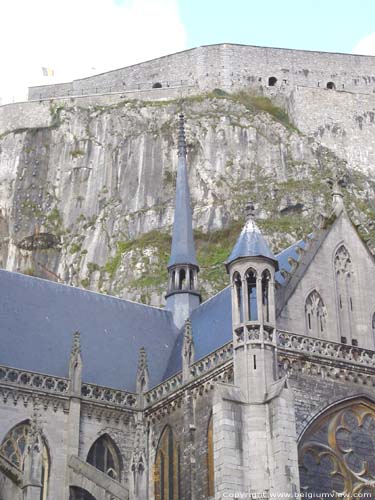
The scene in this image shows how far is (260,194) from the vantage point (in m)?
55.0

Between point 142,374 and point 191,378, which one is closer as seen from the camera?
→ point 191,378

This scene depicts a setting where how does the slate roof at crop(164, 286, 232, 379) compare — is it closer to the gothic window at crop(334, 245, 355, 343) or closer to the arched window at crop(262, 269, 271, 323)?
the arched window at crop(262, 269, 271, 323)

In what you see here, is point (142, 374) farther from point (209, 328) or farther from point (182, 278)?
point (182, 278)

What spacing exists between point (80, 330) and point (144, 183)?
99.5 ft

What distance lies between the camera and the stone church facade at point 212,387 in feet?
69.2

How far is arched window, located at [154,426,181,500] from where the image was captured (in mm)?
24406

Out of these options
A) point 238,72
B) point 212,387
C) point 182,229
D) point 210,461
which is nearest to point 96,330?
point 212,387

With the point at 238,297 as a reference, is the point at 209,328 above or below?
above

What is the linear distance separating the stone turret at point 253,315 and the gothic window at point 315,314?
1474mm

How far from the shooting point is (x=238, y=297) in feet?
73.9

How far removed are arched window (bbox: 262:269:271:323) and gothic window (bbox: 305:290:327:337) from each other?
5.28 ft

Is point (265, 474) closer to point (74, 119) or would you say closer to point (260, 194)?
point (260, 194)

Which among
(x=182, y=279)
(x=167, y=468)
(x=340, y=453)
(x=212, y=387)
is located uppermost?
(x=182, y=279)

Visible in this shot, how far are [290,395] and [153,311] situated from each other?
1031 cm
